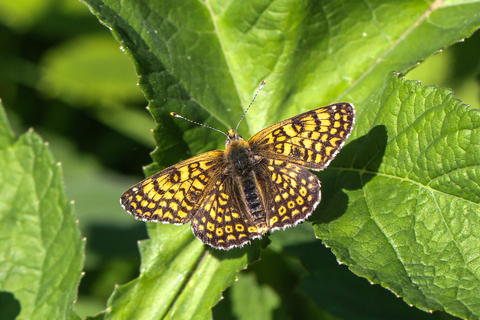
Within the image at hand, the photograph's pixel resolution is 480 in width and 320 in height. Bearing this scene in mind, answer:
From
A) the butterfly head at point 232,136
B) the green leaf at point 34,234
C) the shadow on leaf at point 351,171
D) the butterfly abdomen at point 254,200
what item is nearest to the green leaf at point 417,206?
the shadow on leaf at point 351,171

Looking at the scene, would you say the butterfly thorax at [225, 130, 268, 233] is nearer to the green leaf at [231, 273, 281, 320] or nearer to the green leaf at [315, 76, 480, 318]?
the green leaf at [315, 76, 480, 318]

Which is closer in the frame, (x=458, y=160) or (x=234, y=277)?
(x=458, y=160)

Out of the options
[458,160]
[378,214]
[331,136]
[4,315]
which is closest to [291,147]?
[331,136]

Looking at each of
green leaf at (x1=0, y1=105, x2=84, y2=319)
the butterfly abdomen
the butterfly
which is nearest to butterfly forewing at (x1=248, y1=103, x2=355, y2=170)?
the butterfly

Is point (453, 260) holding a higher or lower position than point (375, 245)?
lower

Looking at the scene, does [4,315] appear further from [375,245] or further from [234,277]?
[375,245]

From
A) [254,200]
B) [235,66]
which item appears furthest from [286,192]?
[235,66]

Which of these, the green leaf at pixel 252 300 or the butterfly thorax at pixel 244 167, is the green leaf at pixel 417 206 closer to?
the butterfly thorax at pixel 244 167

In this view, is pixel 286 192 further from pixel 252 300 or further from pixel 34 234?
pixel 34 234
